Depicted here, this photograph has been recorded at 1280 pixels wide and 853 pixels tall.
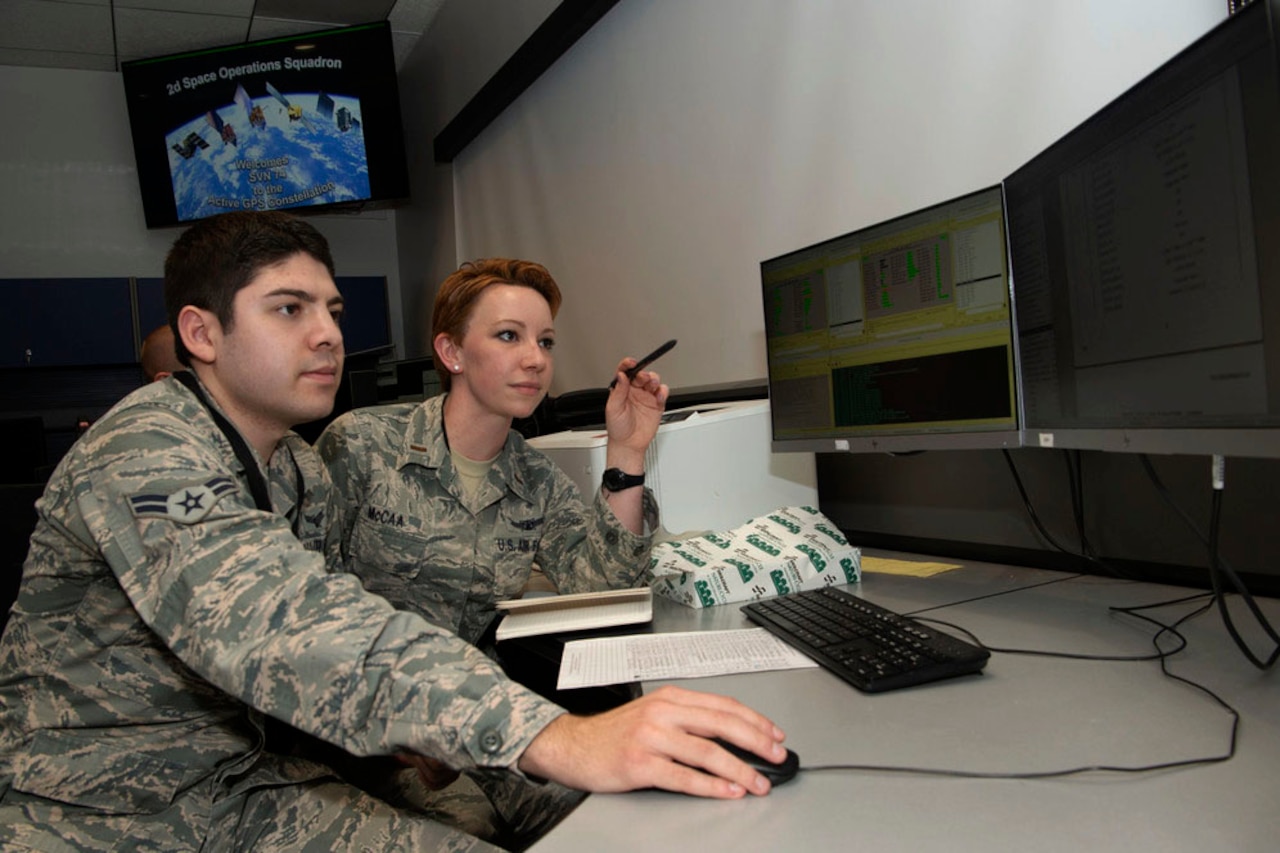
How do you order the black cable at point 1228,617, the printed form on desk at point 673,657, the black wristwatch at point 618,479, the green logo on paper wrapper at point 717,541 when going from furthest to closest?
the black wristwatch at point 618,479 < the green logo on paper wrapper at point 717,541 < the printed form on desk at point 673,657 < the black cable at point 1228,617

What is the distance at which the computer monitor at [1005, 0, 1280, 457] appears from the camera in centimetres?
77

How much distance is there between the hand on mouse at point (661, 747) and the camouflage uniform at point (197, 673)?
38mm

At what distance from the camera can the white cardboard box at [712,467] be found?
1709 millimetres

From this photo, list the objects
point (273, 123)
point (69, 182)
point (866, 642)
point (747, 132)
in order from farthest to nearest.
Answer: point (69, 182) < point (273, 123) < point (747, 132) < point (866, 642)

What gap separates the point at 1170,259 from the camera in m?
0.90

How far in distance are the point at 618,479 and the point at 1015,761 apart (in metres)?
0.95

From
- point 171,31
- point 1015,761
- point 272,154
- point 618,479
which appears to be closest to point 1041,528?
point 618,479

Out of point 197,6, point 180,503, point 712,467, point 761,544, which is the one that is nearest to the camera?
point 180,503

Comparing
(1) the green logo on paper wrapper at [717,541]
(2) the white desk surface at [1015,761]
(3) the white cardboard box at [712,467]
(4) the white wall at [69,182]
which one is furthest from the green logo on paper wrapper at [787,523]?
(4) the white wall at [69,182]

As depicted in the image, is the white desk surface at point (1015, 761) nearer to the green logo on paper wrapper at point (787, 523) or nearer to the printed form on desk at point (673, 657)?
the printed form on desk at point (673, 657)

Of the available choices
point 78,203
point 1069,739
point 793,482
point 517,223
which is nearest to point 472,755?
point 1069,739

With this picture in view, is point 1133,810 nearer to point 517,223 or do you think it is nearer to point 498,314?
point 498,314

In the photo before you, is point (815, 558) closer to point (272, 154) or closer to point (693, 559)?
point (693, 559)

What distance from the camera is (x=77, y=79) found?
475 cm
